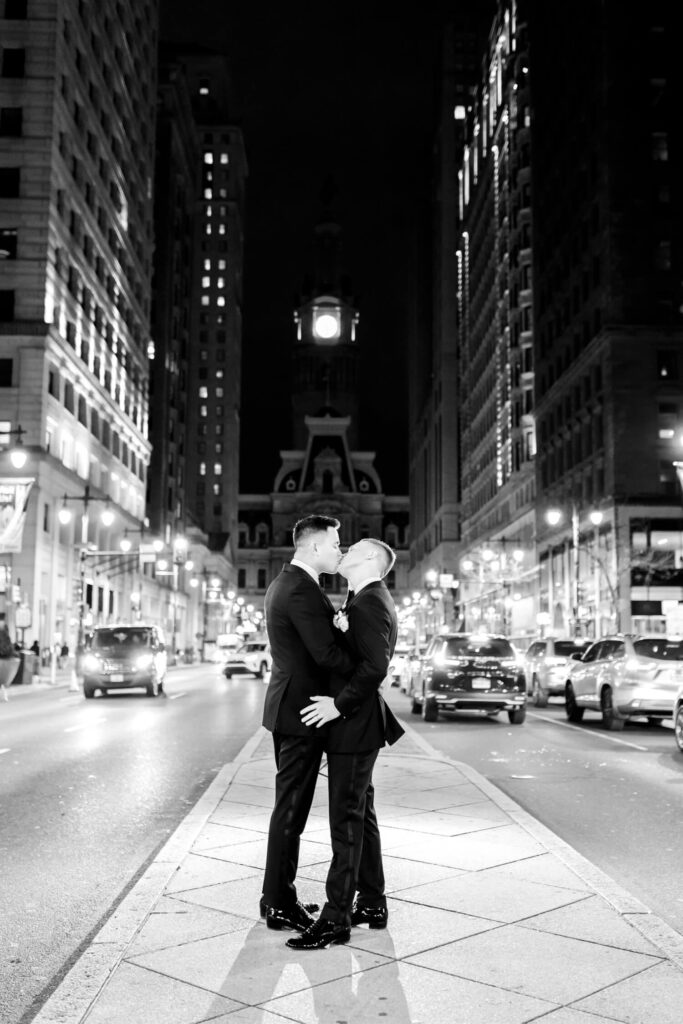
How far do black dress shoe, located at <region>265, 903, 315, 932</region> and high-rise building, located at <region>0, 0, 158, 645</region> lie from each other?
37817mm

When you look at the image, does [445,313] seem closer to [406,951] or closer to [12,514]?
[12,514]

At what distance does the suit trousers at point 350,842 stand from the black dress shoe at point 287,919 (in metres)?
0.26

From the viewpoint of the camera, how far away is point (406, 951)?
545 centimetres

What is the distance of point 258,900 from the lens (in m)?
6.54

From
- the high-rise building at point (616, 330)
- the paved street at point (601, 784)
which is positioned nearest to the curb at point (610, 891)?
the paved street at point (601, 784)

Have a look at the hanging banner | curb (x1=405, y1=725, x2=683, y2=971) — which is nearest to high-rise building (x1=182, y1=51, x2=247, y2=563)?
the hanging banner

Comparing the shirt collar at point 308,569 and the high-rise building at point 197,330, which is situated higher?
the high-rise building at point 197,330

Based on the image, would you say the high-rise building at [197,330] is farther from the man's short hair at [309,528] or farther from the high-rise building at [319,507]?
the man's short hair at [309,528]

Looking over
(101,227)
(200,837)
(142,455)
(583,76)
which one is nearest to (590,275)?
(583,76)

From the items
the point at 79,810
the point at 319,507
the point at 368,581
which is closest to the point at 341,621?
the point at 368,581

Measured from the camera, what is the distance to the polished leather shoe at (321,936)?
5473 millimetres

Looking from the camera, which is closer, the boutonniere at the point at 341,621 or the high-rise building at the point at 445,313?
the boutonniere at the point at 341,621

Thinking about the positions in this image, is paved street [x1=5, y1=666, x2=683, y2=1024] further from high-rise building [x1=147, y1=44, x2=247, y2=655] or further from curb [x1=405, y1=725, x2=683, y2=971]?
high-rise building [x1=147, y1=44, x2=247, y2=655]

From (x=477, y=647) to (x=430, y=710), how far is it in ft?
5.60
